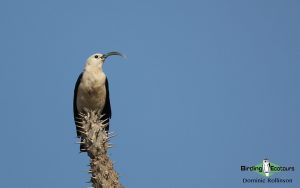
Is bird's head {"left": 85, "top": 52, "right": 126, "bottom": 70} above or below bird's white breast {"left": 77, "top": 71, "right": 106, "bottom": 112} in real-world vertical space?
above

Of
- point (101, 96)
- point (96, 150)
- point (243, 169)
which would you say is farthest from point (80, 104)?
point (96, 150)

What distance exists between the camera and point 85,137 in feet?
29.0

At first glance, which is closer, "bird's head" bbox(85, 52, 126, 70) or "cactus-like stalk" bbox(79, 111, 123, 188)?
"cactus-like stalk" bbox(79, 111, 123, 188)

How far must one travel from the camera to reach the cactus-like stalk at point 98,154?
24.4 feet

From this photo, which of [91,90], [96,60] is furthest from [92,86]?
[96,60]

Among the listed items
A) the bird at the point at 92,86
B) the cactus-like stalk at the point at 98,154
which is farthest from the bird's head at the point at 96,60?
the cactus-like stalk at the point at 98,154

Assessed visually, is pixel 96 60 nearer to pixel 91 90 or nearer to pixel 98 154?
pixel 91 90

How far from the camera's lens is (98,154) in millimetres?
8211

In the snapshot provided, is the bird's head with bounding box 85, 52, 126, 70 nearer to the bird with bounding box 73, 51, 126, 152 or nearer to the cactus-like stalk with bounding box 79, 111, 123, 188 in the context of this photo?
the bird with bounding box 73, 51, 126, 152

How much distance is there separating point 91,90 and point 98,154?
239 inches

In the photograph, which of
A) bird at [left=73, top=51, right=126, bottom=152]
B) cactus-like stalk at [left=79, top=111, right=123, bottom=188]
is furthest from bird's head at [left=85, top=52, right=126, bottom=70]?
cactus-like stalk at [left=79, top=111, right=123, bottom=188]

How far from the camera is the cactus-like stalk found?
743 cm

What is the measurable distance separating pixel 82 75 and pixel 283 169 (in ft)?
19.6

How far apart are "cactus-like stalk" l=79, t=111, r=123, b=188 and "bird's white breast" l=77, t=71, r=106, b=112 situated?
485 cm
